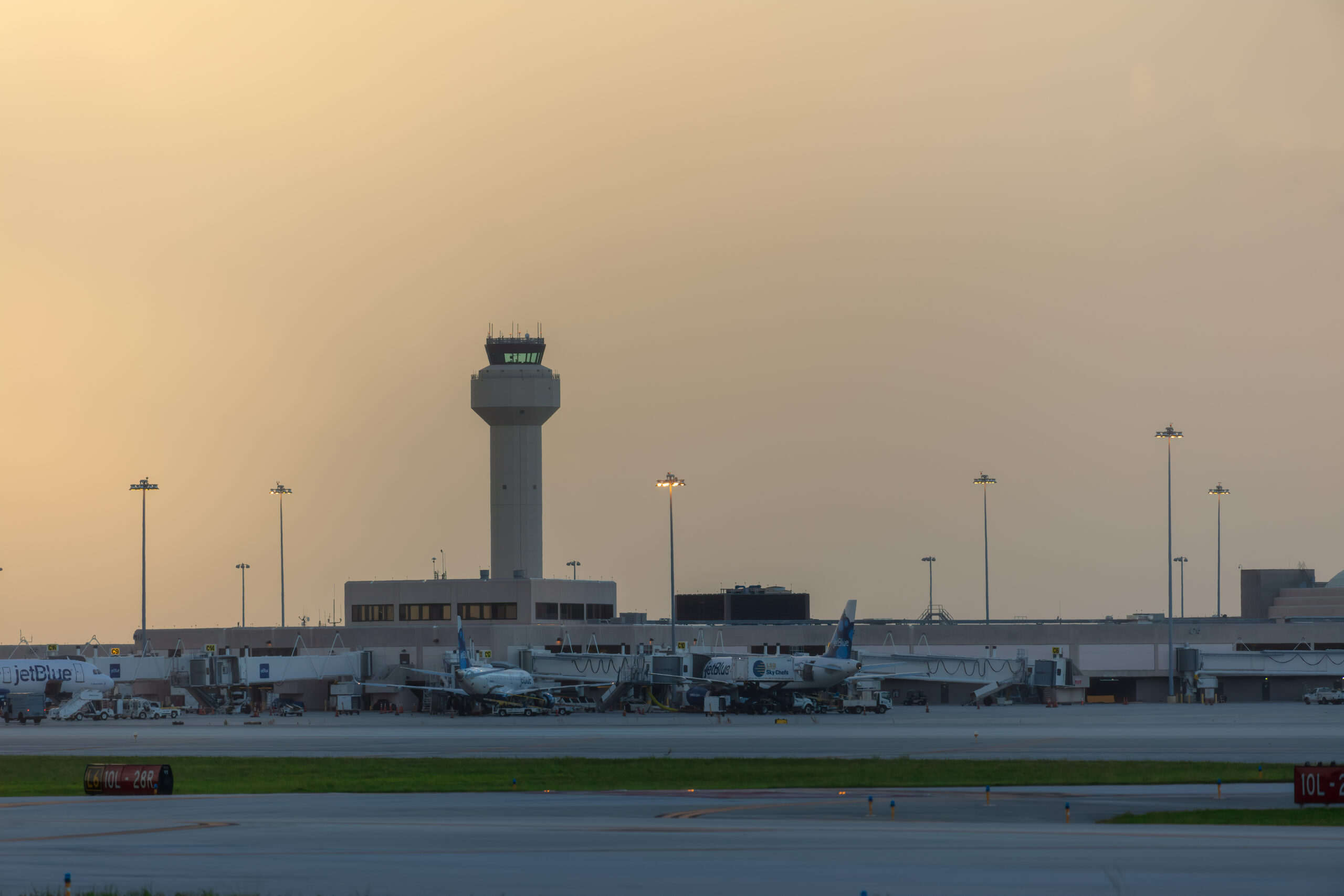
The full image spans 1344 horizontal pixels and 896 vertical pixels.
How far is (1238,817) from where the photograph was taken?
119ft

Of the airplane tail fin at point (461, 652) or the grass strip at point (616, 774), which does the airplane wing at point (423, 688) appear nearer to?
the airplane tail fin at point (461, 652)

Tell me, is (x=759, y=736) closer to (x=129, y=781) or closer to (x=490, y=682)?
(x=129, y=781)

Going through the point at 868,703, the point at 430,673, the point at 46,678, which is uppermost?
the point at 46,678

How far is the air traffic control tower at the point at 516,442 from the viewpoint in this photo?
17300 cm

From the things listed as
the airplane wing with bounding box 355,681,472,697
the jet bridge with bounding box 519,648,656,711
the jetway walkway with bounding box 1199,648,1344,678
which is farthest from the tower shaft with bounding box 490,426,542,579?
the jetway walkway with bounding box 1199,648,1344,678

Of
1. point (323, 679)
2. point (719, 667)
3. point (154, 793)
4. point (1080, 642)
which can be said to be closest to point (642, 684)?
point (719, 667)

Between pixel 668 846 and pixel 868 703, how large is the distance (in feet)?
255

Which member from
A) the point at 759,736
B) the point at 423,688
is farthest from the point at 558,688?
the point at 759,736

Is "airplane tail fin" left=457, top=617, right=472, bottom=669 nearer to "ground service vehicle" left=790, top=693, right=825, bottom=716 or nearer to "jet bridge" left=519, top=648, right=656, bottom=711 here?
"jet bridge" left=519, top=648, right=656, bottom=711

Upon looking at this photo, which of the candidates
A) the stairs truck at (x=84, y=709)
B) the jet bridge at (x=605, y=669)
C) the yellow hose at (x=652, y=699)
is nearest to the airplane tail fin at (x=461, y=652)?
the jet bridge at (x=605, y=669)

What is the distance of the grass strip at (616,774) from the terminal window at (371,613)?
317 ft

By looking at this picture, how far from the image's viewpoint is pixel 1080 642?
133250mm

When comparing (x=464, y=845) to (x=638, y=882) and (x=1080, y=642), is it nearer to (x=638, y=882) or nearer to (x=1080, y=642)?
(x=638, y=882)

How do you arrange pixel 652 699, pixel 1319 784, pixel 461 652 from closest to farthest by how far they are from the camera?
pixel 1319 784, pixel 461 652, pixel 652 699
